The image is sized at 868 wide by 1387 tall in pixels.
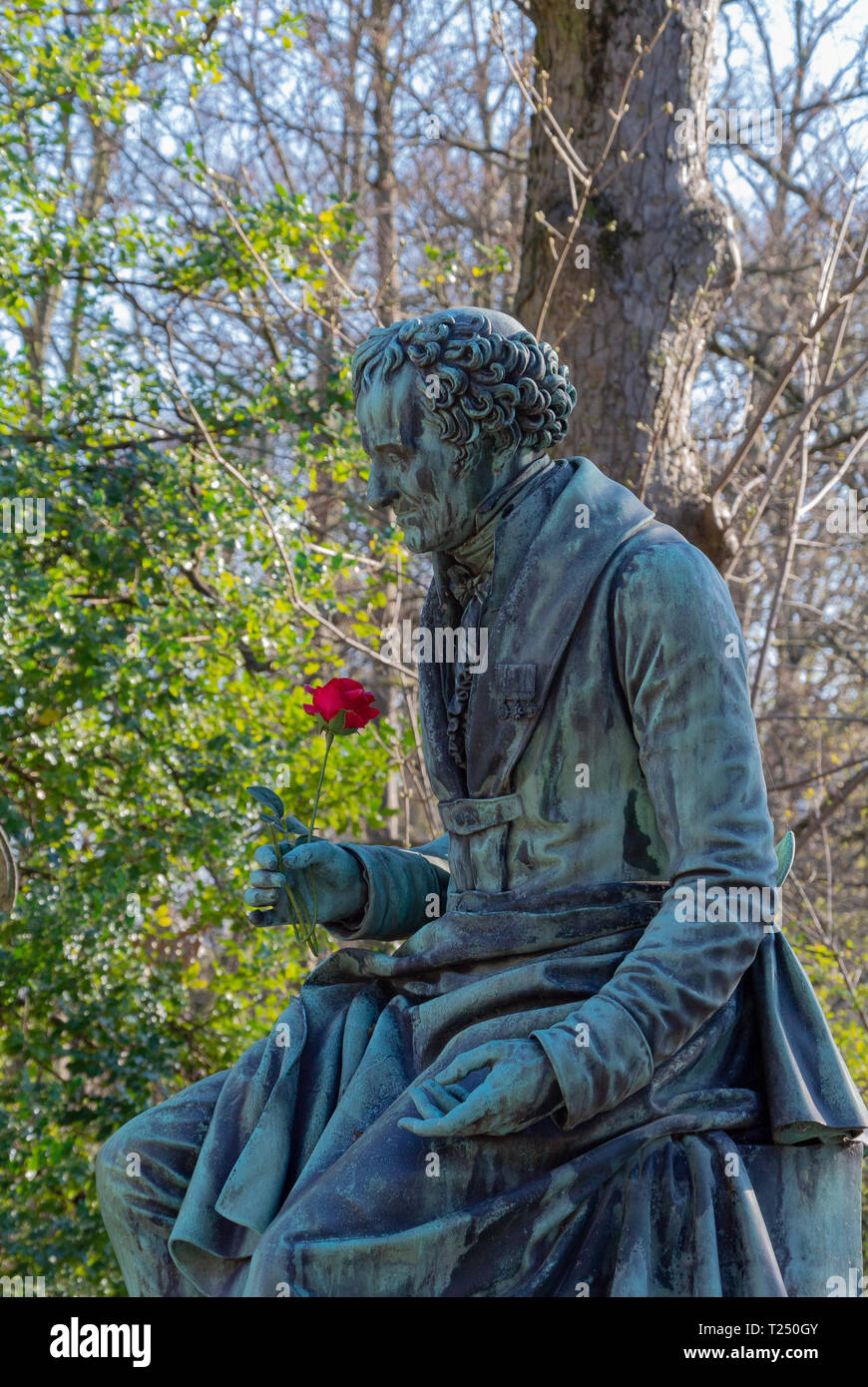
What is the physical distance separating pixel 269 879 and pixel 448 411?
2.72 feet

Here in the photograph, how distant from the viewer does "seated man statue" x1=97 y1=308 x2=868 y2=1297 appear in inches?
95.3

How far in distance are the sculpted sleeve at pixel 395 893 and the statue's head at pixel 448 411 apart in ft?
1.93

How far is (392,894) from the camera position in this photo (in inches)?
123

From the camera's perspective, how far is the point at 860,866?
38.4 ft

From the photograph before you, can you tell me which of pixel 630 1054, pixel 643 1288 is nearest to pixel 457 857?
pixel 630 1054

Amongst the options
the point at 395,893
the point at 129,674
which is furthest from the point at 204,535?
the point at 395,893

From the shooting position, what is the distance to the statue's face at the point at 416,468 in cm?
279

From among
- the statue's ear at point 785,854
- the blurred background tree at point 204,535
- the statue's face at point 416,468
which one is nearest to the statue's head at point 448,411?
the statue's face at point 416,468

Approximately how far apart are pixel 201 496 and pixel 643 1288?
18.8 feet

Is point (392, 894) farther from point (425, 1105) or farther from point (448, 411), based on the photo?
point (448, 411)

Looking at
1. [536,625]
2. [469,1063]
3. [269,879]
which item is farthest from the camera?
[269,879]

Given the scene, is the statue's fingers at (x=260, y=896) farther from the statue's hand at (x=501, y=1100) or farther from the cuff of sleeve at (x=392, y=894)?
the statue's hand at (x=501, y=1100)

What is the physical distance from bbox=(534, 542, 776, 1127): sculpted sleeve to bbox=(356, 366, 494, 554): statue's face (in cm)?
30

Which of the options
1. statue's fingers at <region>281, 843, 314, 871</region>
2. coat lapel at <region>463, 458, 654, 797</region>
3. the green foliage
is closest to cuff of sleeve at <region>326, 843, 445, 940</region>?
statue's fingers at <region>281, 843, 314, 871</region>
